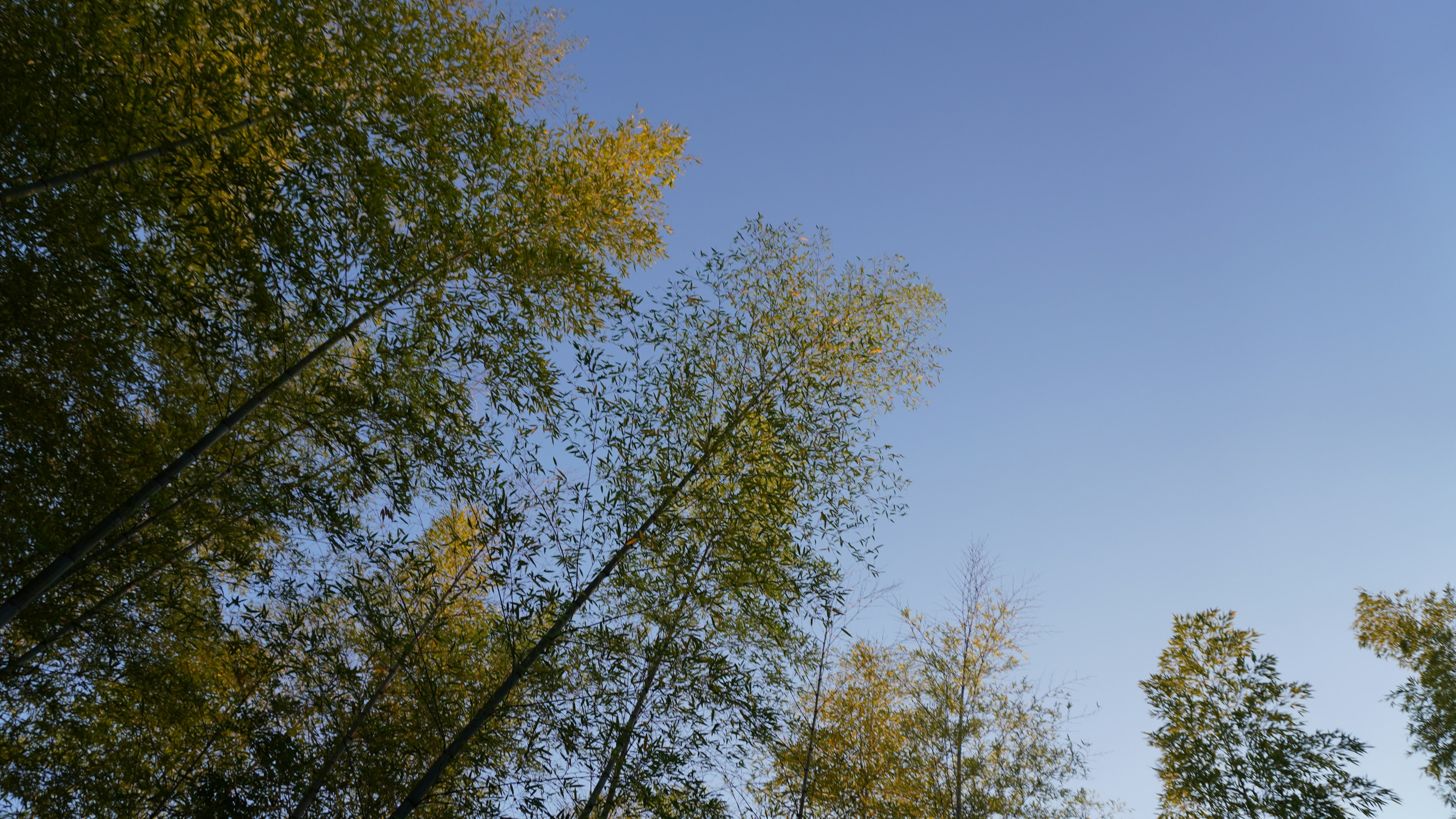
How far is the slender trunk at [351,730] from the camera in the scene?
3.96 m

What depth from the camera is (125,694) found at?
448 centimetres

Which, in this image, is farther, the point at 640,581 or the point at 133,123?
the point at 640,581

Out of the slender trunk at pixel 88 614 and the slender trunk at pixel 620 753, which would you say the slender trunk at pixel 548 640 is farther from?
the slender trunk at pixel 88 614

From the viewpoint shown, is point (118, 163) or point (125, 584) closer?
point (118, 163)

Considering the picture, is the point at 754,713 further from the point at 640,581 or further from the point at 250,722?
the point at 250,722

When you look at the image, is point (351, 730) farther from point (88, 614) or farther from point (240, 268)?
point (240, 268)

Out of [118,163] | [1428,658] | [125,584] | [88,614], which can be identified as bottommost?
[88,614]

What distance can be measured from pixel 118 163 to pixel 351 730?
3365mm

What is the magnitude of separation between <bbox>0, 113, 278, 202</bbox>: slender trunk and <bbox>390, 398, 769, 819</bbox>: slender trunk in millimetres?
2790

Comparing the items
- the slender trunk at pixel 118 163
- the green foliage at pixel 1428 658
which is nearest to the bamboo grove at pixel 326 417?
the slender trunk at pixel 118 163

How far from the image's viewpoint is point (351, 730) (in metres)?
4.26

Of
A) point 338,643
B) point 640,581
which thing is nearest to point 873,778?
point 640,581

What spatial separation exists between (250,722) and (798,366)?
13.2 feet

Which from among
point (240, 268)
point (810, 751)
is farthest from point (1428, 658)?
point (240, 268)
